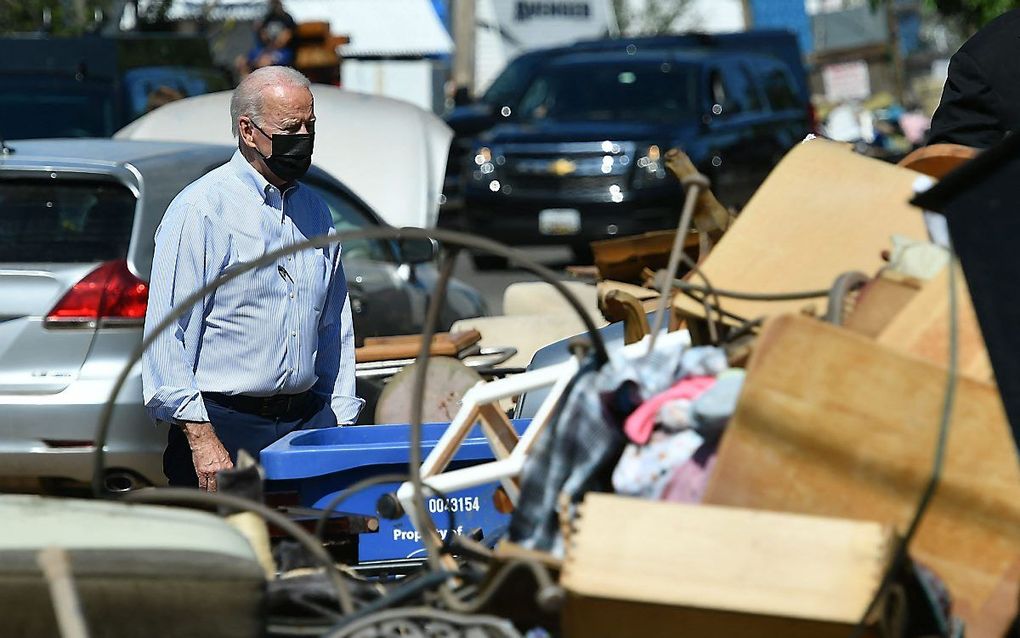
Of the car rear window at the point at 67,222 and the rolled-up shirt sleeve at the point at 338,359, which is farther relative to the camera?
the car rear window at the point at 67,222

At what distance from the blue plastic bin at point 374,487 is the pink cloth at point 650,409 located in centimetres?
129

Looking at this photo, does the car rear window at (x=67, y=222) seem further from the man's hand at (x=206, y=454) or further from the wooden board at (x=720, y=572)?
the wooden board at (x=720, y=572)

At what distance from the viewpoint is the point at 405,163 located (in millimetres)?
9938

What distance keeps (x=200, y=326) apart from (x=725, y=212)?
1.52 metres

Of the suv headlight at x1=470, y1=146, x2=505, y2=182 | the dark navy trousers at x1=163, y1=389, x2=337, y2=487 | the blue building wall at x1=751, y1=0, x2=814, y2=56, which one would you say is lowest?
the blue building wall at x1=751, y1=0, x2=814, y2=56

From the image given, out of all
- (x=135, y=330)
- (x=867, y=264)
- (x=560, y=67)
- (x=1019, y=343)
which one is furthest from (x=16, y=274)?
(x=560, y=67)

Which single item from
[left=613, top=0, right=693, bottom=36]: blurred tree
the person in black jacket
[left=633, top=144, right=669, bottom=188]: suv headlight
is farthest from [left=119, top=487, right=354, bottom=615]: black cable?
[left=613, top=0, right=693, bottom=36]: blurred tree

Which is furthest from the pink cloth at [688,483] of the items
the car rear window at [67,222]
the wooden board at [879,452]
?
the car rear window at [67,222]

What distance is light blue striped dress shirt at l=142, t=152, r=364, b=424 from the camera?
464cm

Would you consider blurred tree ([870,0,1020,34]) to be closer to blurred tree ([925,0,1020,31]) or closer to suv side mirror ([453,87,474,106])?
blurred tree ([925,0,1020,31])

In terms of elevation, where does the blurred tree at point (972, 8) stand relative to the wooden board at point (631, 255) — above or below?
Result: below

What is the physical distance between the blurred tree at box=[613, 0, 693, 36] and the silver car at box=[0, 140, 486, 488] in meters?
42.1

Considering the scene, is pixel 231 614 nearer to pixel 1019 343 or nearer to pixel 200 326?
pixel 1019 343

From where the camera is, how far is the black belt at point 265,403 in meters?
4.78
